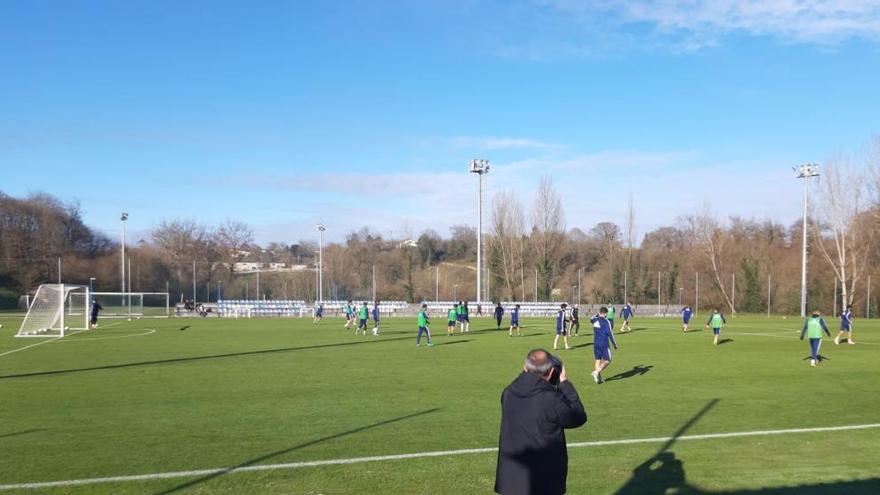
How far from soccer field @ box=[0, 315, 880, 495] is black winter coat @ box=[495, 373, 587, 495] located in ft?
8.20

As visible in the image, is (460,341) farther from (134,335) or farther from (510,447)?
(510,447)

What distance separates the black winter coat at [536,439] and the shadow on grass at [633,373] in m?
11.8

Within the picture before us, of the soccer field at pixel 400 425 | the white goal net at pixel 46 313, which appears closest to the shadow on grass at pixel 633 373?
the soccer field at pixel 400 425

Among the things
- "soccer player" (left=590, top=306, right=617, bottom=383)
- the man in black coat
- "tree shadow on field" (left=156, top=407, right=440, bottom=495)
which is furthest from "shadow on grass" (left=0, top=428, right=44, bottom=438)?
"soccer player" (left=590, top=306, right=617, bottom=383)

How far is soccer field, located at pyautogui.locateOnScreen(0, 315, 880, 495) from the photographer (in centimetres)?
761

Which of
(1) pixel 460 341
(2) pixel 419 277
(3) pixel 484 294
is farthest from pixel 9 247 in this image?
(1) pixel 460 341

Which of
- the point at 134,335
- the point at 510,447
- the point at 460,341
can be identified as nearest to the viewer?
the point at 510,447

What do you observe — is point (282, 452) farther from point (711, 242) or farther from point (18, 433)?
point (711, 242)

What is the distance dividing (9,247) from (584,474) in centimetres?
9076

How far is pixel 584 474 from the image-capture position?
7758mm

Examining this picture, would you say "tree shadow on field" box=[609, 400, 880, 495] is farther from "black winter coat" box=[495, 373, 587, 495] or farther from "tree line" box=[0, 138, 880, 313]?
"tree line" box=[0, 138, 880, 313]

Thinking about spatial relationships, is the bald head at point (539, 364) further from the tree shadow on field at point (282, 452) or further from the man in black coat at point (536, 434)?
the tree shadow on field at point (282, 452)

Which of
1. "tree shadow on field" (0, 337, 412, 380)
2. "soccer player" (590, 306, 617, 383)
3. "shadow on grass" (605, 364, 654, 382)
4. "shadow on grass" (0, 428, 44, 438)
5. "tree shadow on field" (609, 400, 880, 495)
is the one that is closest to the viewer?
"tree shadow on field" (609, 400, 880, 495)

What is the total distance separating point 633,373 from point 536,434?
1347 cm
